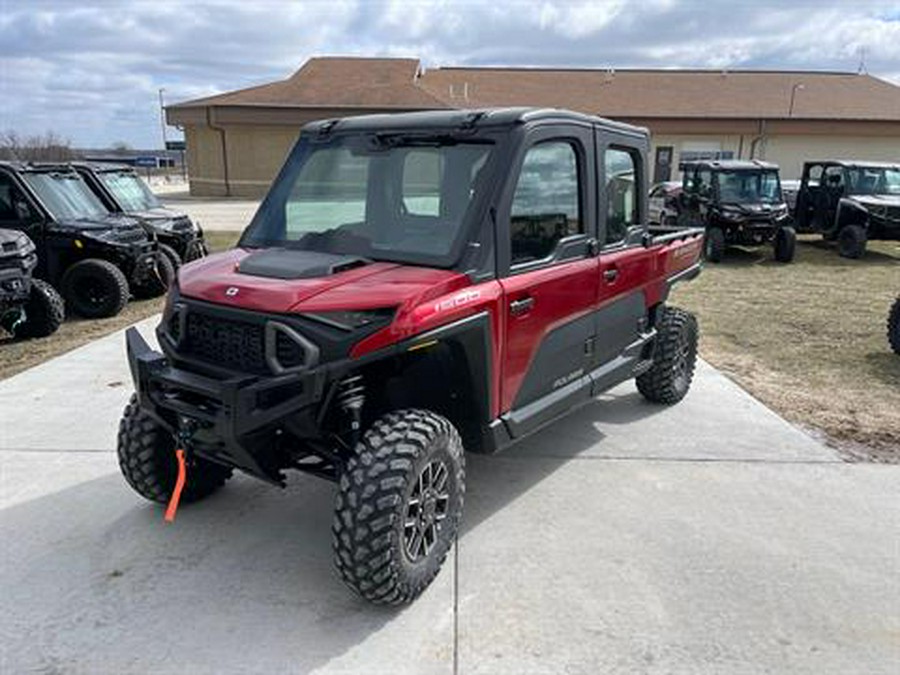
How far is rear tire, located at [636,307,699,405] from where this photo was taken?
5.35m

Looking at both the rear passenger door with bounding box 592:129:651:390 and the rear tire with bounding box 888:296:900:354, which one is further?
the rear tire with bounding box 888:296:900:354

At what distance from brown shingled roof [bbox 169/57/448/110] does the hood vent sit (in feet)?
91.1

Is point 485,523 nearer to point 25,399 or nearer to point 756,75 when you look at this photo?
point 25,399

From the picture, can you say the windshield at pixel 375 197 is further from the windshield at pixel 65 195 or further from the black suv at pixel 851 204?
the black suv at pixel 851 204

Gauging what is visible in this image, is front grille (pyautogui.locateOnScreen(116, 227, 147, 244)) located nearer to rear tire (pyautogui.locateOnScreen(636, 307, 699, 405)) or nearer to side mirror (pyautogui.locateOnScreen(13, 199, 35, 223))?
side mirror (pyautogui.locateOnScreen(13, 199, 35, 223))

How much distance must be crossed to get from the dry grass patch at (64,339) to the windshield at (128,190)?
1.78 metres

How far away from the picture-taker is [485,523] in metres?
3.85

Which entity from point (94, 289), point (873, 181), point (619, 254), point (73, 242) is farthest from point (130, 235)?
point (873, 181)

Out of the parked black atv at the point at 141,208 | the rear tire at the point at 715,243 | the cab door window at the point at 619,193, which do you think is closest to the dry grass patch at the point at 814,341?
the rear tire at the point at 715,243

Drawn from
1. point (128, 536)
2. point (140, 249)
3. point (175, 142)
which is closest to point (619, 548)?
point (128, 536)

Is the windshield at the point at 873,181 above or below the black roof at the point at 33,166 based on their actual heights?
below

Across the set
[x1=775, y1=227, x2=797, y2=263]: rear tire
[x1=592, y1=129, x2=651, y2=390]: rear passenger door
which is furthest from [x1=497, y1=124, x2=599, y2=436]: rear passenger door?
[x1=775, y1=227, x2=797, y2=263]: rear tire

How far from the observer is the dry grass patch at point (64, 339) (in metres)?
7.12

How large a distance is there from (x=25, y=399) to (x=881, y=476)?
597cm
